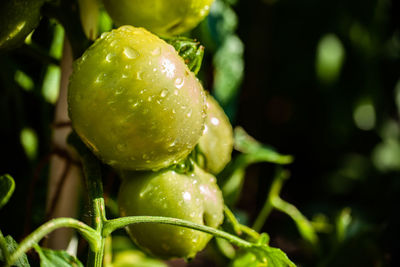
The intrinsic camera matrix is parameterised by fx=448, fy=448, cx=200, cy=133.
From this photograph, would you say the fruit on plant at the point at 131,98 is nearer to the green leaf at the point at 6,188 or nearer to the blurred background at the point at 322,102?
the green leaf at the point at 6,188

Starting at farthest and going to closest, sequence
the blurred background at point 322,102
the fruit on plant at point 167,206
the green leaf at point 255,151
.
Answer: the blurred background at point 322,102 < the green leaf at point 255,151 < the fruit on plant at point 167,206

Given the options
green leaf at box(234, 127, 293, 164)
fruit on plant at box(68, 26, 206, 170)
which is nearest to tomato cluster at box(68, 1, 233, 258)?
fruit on plant at box(68, 26, 206, 170)

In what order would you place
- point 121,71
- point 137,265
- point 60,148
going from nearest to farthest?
point 121,71 < point 60,148 < point 137,265

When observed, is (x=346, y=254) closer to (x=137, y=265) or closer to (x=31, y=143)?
(x=137, y=265)

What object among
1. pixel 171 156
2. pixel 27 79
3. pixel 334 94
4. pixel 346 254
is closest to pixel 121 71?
pixel 171 156

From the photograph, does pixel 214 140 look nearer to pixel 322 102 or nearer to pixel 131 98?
pixel 131 98

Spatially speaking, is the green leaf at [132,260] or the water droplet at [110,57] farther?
the green leaf at [132,260]

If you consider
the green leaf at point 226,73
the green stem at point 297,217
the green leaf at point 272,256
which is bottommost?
the green stem at point 297,217

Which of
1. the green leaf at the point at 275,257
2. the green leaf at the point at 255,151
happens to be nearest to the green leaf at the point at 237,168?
the green leaf at the point at 255,151
